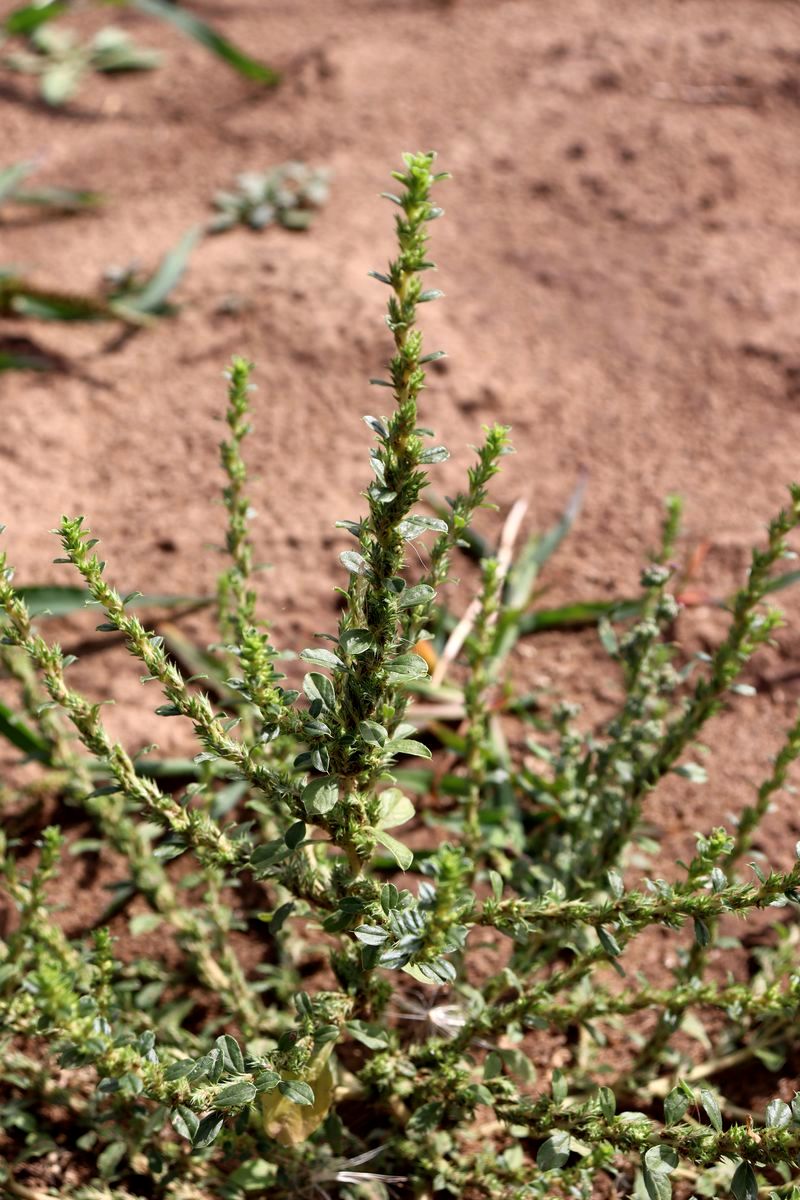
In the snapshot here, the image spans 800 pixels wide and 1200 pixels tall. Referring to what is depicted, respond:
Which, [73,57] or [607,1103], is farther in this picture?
[73,57]

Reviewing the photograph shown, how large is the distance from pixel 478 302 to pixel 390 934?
2457mm

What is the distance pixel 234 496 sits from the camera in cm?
187

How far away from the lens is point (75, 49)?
4.64 m

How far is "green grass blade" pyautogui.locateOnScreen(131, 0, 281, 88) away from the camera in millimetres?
4164

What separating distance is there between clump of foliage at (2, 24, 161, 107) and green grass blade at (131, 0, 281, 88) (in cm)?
24

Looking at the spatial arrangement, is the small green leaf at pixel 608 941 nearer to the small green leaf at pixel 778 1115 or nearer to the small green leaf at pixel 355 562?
the small green leaf at pixel 778 1115

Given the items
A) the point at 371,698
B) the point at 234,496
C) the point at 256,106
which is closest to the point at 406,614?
the point at 371,698

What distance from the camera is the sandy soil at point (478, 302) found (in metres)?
2.84

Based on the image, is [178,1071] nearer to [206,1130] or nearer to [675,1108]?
[206,1130]

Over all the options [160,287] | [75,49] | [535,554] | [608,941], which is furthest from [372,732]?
[75,49]

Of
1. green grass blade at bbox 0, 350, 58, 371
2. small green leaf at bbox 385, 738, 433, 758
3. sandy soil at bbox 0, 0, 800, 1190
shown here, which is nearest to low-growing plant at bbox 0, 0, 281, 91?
sandy soil at bbox 0, 0, 800, 1190

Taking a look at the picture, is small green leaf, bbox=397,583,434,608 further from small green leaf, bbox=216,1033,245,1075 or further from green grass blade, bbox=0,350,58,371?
green grass blade, bbox=0,350,58,371

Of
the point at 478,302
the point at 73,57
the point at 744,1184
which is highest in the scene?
the point at 73,57

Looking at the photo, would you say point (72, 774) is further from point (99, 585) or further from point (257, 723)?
point (99, 585)
